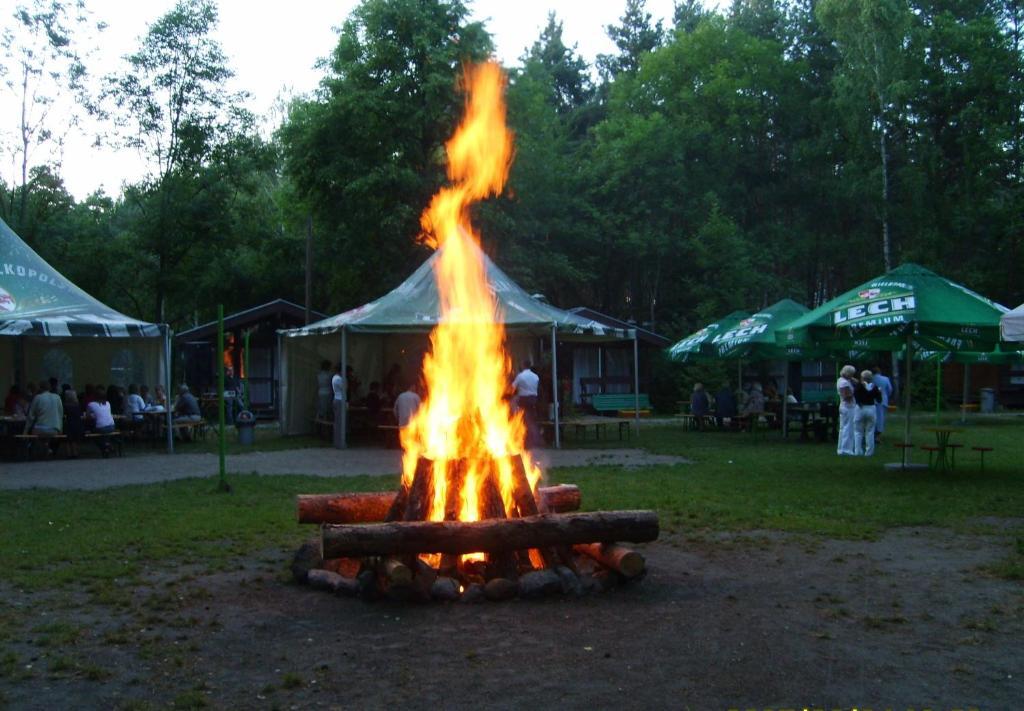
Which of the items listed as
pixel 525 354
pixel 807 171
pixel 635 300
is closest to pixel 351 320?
pixel 525 354

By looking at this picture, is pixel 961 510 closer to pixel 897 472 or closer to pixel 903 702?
pixel 897 472

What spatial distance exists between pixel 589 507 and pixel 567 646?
5385mm

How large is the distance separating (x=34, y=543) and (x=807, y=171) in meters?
41.4

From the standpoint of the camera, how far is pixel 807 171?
44906 mm

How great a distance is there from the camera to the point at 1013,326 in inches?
472

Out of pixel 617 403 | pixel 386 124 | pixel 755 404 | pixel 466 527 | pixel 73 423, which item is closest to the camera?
pixel 466 527

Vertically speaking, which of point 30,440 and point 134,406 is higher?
point 134,406

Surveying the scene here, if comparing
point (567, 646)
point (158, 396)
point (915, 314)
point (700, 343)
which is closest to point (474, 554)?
point (567, 646)

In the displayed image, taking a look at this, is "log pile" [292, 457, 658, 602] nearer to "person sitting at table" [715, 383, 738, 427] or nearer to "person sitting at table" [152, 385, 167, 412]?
"person sitting at table" [152, 385, 167, 412]

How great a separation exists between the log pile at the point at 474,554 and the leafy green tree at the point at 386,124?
927 inches

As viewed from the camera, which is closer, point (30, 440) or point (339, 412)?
point (30, 440)

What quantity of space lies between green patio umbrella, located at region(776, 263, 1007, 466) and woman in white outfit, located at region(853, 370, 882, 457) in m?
2.79

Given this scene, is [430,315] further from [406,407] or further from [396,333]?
[396,333]

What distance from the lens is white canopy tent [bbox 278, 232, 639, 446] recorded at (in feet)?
64.6
